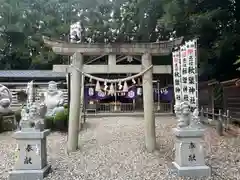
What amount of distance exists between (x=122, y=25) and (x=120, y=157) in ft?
54.2

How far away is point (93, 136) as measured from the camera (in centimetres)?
963

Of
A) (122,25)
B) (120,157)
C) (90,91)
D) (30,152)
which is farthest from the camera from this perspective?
(122,25)

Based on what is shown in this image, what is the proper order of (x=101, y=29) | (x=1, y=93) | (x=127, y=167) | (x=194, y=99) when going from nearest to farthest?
(x=127, y=167) → (x=194, y=99) → (x=1, y=93) → (x=101, y=29)

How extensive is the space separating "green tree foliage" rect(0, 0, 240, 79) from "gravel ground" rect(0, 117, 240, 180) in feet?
12.0

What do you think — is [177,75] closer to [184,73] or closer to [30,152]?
[184,73]

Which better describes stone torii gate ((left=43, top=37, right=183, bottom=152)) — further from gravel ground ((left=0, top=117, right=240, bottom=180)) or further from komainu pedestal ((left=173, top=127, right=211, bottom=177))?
komainu pedestal ((left=173, top=127, right=211, bottom=177))

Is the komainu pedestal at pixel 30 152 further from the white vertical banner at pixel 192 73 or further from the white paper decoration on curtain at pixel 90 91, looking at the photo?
the white paper decoration on curtain at pixel 90 91

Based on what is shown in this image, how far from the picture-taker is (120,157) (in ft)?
22.2

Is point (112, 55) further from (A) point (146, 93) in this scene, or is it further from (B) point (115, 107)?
(B) point (115, 107)

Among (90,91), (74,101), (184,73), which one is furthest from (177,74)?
(90,91)

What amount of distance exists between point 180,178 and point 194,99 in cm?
226

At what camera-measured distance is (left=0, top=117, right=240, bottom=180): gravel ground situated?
17.8 feet

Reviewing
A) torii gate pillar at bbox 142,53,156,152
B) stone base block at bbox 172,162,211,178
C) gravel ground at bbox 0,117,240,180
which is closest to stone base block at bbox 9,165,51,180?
gravel ground at bbox 0,117,240,180

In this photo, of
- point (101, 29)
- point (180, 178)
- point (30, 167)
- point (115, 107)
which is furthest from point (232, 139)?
point (101, 29)
